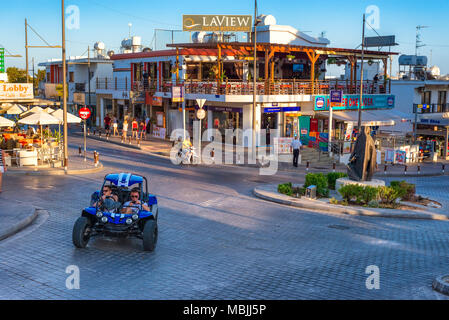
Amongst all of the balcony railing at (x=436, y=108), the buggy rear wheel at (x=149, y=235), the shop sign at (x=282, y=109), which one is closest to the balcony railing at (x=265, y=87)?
the shop sign at (x=282, y=109)

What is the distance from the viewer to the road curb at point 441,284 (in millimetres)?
9969

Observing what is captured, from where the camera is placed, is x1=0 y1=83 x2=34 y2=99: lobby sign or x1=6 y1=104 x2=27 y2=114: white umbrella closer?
x1=0 y1=83 x2=34 y2=99: lobby sign

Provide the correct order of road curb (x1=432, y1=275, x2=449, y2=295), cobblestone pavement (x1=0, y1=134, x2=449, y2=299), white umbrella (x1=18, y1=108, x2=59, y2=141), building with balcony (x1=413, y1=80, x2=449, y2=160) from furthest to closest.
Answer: building with balcony (x1=413, y1=80, x2=449, y2=160)
white umbrella (x1=18, y1=108, x2=59, y2=141)
cobblestone pavement (x1=0, y1=134, x2=449, y2=299)
road curb (x1=432, y1=275, x2=449, y2=295)

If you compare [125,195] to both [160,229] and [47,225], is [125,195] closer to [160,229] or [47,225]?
[160,229]

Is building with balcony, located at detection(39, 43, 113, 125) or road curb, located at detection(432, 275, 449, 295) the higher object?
building with balcony, located at detection(39, 43, 113, 125)

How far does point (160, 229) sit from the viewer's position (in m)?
15.0

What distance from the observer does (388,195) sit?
62.6 ft

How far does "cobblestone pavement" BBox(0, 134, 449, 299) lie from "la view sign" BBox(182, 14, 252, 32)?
77.1 ft

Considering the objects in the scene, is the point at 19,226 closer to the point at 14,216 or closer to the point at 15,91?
the point at 14,216

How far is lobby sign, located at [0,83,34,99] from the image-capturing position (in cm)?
3000

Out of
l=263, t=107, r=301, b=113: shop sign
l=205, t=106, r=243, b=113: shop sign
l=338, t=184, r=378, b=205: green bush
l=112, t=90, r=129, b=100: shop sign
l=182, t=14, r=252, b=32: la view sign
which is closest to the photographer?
l=338, t=184, r=378, b=205: green bush

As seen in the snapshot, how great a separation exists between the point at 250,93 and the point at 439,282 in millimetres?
27151

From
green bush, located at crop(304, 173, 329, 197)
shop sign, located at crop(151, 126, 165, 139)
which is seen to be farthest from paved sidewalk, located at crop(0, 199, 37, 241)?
shop sign, located at crop(151, 126, 165, 139)

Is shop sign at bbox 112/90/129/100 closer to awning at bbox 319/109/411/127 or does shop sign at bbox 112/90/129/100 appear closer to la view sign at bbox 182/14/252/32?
la view sign at bbox 182/14/252/32
